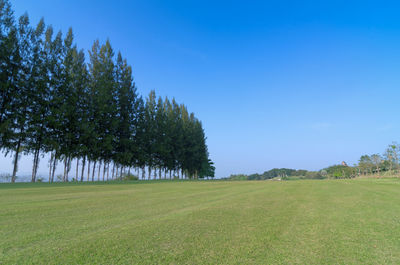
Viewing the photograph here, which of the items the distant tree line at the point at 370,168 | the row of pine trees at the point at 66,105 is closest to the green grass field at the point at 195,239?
the row of pine trees at the point at 66,105

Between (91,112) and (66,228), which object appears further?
(91,112)

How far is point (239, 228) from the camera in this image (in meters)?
2.83

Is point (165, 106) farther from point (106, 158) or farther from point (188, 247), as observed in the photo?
point (188, 247)

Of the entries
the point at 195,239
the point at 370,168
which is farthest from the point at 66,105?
the point at 370,168

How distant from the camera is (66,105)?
18.6m

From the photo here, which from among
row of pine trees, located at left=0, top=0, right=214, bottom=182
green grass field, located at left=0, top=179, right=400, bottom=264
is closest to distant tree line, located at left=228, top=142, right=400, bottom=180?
row of pine trees, located at left=0, top=0, right=214, bottom=182

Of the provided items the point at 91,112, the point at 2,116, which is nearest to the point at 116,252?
the point at 2,116

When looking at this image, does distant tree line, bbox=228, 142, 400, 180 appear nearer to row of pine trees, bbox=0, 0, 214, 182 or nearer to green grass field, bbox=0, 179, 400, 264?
row of pine trees, bbox=0, 0, 214, 182

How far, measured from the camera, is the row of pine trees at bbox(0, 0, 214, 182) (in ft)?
54.7

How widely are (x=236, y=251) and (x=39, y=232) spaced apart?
7.85 feet

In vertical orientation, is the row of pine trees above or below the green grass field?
above

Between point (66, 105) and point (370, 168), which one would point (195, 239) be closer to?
point (66, 105)

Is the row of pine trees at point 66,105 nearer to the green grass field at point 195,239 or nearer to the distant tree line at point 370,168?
the green grass field at point 195,239

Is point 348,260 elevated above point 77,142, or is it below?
below
